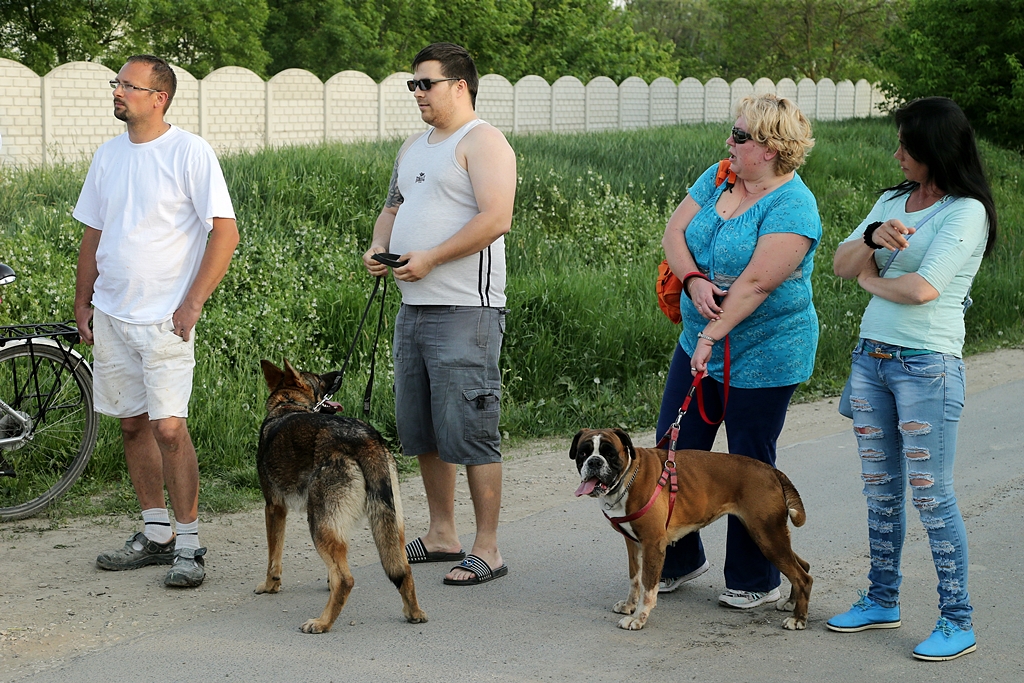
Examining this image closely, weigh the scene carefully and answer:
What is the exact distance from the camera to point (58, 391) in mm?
5730

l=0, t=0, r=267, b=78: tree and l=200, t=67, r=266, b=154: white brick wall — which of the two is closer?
l=200, t=67, r=266, b=154: white brick wall

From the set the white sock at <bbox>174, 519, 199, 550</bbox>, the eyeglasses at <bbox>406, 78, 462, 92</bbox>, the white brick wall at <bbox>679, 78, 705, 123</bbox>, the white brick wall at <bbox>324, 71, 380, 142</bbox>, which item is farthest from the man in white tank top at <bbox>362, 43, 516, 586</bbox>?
the white brick wall at <bbox>679, 78, 705, 123</bbox>

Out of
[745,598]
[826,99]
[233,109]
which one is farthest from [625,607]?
[826,99]

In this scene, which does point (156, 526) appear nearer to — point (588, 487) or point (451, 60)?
point (588, 487)

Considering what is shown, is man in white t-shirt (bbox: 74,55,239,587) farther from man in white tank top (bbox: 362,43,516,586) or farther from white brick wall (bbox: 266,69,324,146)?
white brick wall (bbox: 266,69,324,146)

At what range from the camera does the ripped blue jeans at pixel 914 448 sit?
394 centimetres

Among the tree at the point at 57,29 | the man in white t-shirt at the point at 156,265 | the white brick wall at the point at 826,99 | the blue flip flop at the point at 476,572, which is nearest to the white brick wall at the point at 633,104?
the white brick wall at the point at 826,99

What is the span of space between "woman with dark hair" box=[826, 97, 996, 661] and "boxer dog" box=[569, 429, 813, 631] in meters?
0.39

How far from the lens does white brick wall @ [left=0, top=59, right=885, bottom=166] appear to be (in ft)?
54.4

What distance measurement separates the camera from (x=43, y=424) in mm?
5977

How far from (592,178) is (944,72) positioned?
15791mm

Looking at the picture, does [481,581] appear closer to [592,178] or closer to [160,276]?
[160,276]

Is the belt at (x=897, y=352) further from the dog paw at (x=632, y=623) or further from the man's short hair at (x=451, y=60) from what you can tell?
the man's short hair at (x=451, y=60)

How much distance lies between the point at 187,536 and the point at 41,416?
152cm
